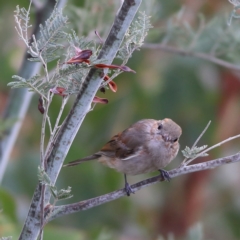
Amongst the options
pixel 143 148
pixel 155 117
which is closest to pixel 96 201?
pixel 143 148

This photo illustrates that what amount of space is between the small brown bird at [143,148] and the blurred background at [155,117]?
0.99ft

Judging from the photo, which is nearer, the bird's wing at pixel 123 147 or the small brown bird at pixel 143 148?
the small brown bird at pixel 143 148

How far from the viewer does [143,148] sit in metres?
2.01

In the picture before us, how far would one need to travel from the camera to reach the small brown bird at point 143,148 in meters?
1.91

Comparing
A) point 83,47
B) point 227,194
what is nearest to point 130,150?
point 83,47

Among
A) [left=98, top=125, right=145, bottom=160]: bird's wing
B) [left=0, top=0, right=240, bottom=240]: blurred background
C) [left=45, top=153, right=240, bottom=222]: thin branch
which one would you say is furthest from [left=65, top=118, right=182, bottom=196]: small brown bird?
[left=45, top=153, right=240, bottom=222]: thin branch

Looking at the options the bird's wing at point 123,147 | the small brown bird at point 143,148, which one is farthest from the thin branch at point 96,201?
the bird's wing at point 123,147

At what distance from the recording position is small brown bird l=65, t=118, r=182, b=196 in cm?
191

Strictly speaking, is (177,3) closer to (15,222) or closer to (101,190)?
(101,190)

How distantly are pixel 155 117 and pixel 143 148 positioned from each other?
0.97 metres

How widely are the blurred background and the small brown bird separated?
30 cm

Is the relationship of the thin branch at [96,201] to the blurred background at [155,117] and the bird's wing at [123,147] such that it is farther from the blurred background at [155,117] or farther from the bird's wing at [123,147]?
the bird's wing at [123,147]

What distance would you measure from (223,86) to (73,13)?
1.56m

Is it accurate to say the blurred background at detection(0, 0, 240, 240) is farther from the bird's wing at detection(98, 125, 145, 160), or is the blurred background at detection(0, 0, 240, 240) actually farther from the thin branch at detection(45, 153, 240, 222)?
the thin branch at detection(45, 153, 240, 222)
